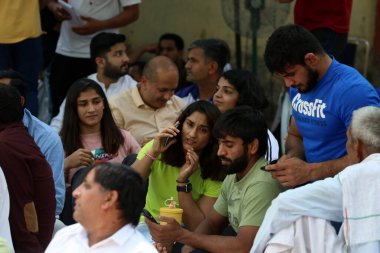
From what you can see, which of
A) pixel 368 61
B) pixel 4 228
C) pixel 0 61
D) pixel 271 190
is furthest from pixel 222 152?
pixel 368 61

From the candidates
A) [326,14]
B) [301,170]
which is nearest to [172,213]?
[301,170]

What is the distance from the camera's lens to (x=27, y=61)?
790 centimetres

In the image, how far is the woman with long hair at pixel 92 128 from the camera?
6.84m

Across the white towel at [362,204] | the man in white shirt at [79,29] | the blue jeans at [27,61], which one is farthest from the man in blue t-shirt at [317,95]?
the man in white shirt at [79,29]

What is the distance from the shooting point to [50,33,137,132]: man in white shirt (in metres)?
8.06

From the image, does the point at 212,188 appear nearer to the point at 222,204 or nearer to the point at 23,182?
the point at 222,204

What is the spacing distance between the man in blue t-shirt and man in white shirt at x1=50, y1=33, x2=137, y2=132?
2858 millimetres

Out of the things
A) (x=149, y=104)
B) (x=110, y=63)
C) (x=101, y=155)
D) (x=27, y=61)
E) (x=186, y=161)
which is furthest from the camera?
(x=110, y=63)

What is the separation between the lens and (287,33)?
209 inches

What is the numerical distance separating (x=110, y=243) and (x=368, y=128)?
1432 millimetres

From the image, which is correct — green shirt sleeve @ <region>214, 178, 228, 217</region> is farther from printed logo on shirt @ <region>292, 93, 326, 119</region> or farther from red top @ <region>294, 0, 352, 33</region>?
red top @ <region>294, 0, 352, 33</region>

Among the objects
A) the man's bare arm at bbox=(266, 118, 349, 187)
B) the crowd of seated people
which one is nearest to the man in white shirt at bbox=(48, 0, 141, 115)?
the crowd of seated people

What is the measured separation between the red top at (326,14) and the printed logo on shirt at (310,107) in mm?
1548

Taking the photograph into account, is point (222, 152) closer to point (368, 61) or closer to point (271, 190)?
point (271, 190)
